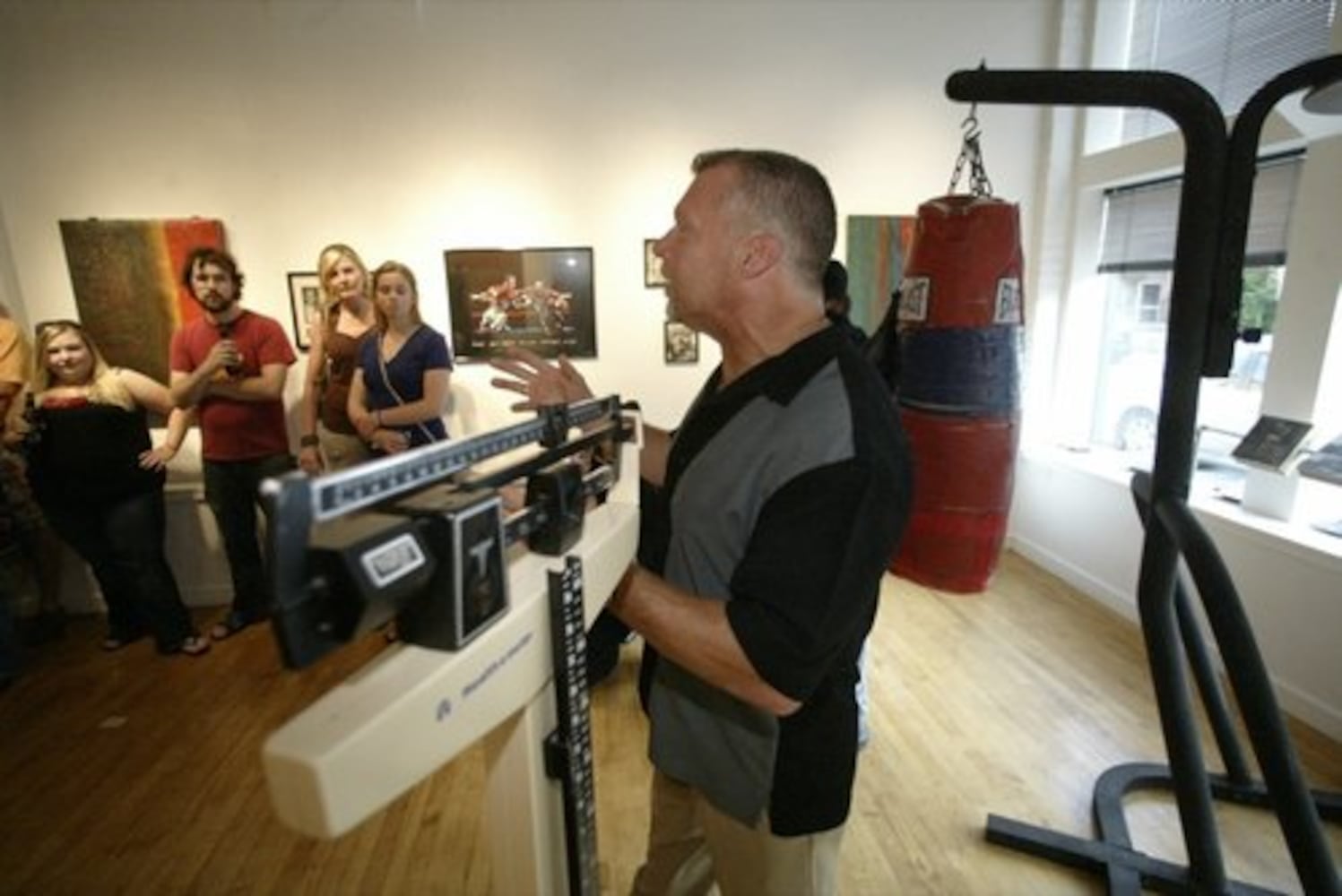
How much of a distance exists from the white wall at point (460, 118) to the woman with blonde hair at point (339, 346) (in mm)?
497

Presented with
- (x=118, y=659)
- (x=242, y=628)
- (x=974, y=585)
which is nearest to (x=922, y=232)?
(x=974, y=585)

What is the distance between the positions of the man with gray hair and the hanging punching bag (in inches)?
26.3

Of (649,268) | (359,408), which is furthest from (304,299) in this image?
(649,268)

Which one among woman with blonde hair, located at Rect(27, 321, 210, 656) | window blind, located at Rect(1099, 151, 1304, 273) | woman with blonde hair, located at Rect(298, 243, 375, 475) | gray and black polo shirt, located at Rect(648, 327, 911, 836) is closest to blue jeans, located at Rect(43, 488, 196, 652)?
woman with blonde hair, located at Rect(27, 321, 210, 656)

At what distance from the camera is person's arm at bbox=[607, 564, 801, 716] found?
836mm

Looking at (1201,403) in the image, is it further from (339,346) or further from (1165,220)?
(339,346)

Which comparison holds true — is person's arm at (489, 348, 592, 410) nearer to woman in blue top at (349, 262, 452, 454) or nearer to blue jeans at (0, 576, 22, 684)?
woman in blue top at (349, 262, 452, 454)

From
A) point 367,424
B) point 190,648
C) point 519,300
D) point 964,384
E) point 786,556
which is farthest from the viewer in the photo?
point 519,300

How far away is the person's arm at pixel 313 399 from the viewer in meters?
2.91

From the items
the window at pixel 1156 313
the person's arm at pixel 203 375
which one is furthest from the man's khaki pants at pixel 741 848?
the person's arm at pixel 203 375

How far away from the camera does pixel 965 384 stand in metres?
1.61

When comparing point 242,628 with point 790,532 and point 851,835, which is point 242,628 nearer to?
point 851,835

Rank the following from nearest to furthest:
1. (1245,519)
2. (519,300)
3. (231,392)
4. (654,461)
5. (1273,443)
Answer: (654,461), (1273,443), (1245,519), (231,392), (519,300)

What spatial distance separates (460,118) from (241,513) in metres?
2.15
